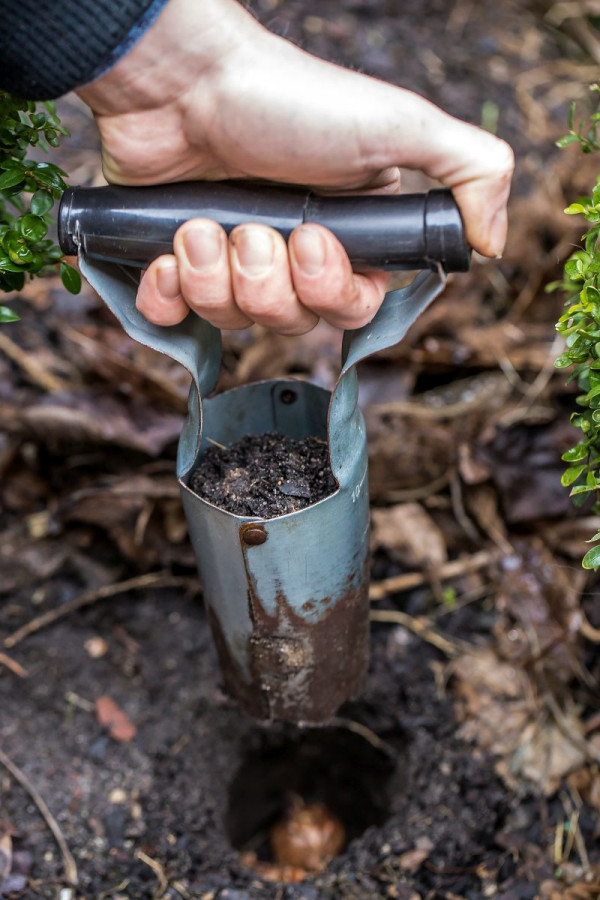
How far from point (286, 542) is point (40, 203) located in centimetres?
71

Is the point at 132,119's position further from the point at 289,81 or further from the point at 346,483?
the point at 346,483

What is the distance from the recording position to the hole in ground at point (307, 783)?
2279mm

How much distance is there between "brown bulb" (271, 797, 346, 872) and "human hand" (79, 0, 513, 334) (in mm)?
1449

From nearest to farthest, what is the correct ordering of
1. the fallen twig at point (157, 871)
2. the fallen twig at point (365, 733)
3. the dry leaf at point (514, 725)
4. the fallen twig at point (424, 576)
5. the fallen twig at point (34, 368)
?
Answer: the fallen twig at point (157, 871)
the dry leaf at point (514, 725)
the fallen twig at point (365, 733)
the fallen twig at point (424, 576)
the fallen twig at point (34, 368)

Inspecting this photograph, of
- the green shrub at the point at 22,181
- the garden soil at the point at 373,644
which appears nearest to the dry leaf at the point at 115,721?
the garden soil at the point at 373,644

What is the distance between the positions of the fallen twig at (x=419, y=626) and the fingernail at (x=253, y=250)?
4.17 ft

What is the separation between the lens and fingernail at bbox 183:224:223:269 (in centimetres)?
139

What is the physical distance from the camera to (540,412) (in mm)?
2664

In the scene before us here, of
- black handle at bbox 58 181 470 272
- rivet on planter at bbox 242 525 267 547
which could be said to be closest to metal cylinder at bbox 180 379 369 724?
rivet on planter at bbox 242 525 267 547

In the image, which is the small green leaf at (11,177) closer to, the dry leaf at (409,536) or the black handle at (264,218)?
the black handle at (264,218)

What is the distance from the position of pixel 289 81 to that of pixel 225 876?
1.61 metres

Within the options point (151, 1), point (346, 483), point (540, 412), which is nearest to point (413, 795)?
point (346, 483)

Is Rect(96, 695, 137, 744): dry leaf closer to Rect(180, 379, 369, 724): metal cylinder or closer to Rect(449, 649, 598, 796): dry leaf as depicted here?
Rect(180, 379, 369, 724): metal cylinder

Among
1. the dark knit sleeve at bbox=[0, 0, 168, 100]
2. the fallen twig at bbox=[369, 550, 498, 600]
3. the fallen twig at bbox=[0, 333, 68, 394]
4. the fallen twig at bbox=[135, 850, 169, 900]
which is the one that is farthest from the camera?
the fallen twig at bbox=[0, 333, 68, 394]
